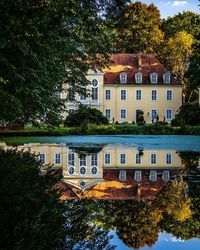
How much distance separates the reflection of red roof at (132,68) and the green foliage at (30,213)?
5978 centimetres

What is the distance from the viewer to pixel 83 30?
62.2 ft

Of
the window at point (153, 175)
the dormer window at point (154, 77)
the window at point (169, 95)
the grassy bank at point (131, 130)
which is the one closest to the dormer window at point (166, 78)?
the dormer window at point (154, 77)

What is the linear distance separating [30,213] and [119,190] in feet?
14.6

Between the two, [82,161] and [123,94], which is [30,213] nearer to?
[82,161]

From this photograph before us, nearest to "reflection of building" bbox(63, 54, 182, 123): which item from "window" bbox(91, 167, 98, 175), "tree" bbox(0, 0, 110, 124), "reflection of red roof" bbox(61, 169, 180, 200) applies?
"window" bbox(91, 167, 98, 175)

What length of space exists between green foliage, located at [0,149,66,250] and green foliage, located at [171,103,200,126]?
43.7 metres

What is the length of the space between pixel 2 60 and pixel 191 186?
18.0 ft

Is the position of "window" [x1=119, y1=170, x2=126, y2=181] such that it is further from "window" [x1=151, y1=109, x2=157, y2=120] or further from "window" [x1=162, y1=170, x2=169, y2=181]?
"window" [x1=151, y1=109, x2=157, y2=120]

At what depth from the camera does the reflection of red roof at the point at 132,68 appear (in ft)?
236

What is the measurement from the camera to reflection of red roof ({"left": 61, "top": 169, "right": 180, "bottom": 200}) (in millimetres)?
11086

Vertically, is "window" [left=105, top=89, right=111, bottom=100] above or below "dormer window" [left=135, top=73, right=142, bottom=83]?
below

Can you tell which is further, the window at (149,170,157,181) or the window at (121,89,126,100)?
the window at (121,89,126,100)

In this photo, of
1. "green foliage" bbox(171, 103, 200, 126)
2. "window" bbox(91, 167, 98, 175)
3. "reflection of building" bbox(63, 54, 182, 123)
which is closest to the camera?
"window" bbox(91, 167, 98, 175)

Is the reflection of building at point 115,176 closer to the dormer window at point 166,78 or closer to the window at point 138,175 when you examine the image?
the window at point 138,175
